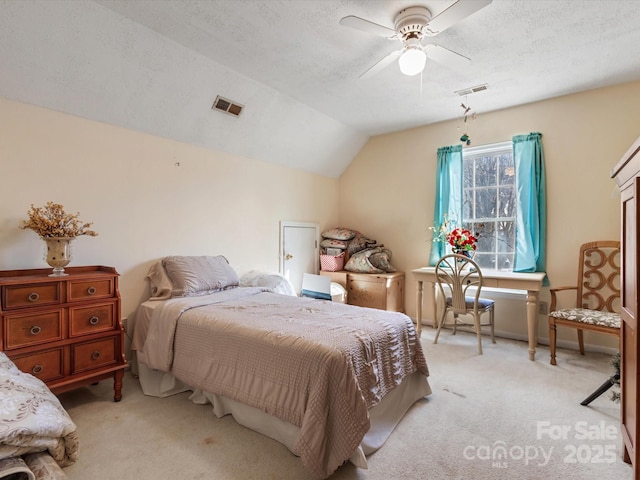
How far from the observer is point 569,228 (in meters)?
3.37

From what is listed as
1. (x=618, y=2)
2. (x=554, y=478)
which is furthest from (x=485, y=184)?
(x=554, y=478)

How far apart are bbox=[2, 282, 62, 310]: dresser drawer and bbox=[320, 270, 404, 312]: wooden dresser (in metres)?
3.06

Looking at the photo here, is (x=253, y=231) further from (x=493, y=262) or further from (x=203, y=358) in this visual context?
(x=493, y=262)

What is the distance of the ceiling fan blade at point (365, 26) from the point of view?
188 centimetres

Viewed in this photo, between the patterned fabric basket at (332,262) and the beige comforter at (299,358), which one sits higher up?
the patterned fabric basket at (332,262)

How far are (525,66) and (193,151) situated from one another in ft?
→ 10.3

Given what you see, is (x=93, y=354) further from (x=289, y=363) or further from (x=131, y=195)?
(x=289, y=363)

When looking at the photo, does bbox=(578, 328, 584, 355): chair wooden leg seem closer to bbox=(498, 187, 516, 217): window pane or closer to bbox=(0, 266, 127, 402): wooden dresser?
bbox=(498, 187, 516, 217): window pane

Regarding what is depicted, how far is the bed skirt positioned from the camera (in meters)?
1.73

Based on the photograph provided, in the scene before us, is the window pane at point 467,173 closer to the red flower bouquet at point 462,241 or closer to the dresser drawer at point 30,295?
the red flower bouquet at point 462,241

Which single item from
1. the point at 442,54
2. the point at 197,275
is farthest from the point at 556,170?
the point at 197,275

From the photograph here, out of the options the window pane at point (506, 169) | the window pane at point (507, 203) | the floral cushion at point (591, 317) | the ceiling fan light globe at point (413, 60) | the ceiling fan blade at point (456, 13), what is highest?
the ceiling fan blade at point (456, 13)

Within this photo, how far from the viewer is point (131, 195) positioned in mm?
2781

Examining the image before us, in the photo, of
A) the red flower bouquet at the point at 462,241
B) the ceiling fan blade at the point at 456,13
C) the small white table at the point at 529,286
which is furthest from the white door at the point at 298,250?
the ceiling fan blade at the point at 456,13
